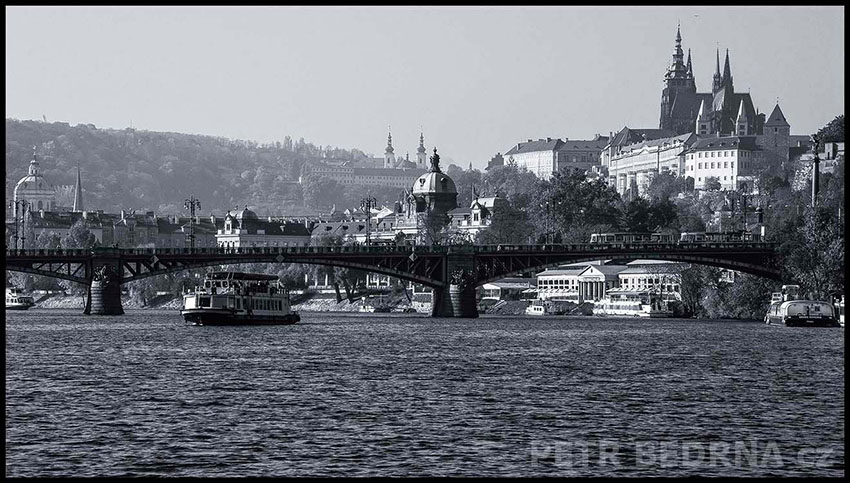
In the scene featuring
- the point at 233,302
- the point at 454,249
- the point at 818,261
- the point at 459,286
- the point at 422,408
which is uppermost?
the point at 454,249

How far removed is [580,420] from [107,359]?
42.0 meters

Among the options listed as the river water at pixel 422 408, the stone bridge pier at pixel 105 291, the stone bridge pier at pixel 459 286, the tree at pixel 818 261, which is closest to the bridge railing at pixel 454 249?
the stone bridge pier at pixel 459 286

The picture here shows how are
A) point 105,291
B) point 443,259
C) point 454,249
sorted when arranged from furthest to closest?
point 443,259 → point 105,291 → point 454,249

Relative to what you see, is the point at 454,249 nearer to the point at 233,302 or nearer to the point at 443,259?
the point at 443,259

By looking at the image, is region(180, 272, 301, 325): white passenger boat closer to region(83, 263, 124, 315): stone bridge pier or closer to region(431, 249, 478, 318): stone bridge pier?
region(83, 263, 124, 315): stone bridge pier

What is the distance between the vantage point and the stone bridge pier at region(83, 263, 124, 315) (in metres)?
181

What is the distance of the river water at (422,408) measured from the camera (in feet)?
175

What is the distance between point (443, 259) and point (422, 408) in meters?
113

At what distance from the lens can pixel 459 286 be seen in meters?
181

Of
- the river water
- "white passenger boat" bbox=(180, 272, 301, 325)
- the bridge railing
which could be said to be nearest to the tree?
the bridge railing

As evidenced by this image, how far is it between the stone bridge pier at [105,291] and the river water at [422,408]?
57908 mm

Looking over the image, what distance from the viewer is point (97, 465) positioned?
52.4 meters

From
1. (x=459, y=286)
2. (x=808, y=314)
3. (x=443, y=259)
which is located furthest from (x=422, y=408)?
(x=443, y=259)

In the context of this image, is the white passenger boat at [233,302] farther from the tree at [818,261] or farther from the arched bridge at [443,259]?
the tree at [818,261]
